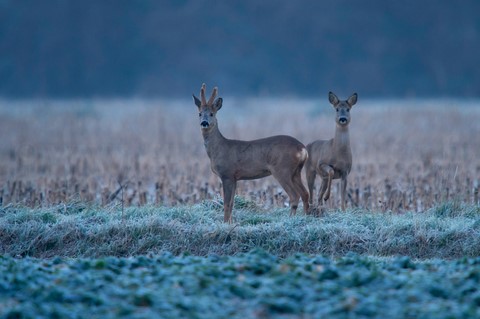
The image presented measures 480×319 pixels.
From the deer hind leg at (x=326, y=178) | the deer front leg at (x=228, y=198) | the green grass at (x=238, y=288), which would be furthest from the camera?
the deer hind leg at (x=326, y=178)

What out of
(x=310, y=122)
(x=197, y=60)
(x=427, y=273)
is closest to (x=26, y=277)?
(x=427, y=273)

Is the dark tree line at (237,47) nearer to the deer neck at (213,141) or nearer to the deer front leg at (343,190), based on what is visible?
the deer front leg at (343,190)

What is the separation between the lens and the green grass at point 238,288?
7.98m

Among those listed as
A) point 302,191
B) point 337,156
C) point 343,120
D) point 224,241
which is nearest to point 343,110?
point 343,120

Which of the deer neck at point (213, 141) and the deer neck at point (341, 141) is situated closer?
the deer neck at point (213, 141)

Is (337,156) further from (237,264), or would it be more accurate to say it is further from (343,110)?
(237,264)

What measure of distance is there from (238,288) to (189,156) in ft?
42.2

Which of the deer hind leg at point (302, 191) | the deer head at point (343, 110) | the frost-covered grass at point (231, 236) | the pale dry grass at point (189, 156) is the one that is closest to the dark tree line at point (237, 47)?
the pale dry grass at point (189, 156)

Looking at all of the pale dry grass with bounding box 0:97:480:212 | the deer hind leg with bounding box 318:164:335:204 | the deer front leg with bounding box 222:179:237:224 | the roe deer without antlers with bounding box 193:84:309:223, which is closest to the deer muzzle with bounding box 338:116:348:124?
the deer hind leg with bounding box 318:164:335:204

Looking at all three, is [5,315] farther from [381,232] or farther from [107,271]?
[381,232]

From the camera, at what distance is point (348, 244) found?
474 inches

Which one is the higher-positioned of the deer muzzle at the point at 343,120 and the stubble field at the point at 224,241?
the deer muzzle at the point at 343,120

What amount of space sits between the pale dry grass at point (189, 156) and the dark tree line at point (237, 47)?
33.1 metres

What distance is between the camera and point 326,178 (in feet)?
47.3
